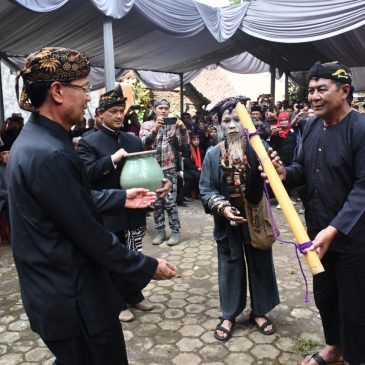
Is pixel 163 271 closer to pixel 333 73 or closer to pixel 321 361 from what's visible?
pixel 333 73

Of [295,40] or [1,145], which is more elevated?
[295,40]

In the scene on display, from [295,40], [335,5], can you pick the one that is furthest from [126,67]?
[335,5]

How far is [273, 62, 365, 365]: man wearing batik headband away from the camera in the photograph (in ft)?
6.89

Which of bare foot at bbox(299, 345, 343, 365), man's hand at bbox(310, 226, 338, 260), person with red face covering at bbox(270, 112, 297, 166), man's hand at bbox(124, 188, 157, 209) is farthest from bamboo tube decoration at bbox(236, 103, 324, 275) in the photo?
person with red face covering at bbox(270, 112, 297, 166)

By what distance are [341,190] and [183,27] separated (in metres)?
5.45

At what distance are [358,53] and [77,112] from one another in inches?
313

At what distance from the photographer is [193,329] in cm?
316

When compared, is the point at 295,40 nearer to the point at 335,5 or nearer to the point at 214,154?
the point at 335,5

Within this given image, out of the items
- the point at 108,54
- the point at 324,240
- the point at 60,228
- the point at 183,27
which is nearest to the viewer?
the point at 60,228

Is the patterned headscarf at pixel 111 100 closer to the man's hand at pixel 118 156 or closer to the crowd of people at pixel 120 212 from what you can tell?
the crowd of people at pixel 120 212

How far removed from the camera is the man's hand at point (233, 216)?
264cm

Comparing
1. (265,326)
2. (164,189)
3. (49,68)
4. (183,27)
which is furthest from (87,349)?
(183,27)

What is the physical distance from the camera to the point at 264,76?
3075 centimetres

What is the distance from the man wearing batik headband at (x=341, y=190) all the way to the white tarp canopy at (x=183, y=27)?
4.12m
